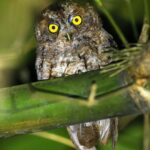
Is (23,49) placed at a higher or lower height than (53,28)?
lower

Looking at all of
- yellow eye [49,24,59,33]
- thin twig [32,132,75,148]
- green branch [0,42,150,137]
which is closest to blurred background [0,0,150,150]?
thin twig [32,132,75,148]

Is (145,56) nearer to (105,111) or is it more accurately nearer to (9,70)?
(105,111)

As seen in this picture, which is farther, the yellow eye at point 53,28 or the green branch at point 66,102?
the yellow eye at point 53,28

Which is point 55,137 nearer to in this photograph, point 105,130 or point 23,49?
point 105,130

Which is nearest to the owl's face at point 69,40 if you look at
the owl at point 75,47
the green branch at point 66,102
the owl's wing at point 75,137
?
the owl at point 75,47

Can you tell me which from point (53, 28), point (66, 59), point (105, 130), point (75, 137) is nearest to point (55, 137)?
point (75, 137)

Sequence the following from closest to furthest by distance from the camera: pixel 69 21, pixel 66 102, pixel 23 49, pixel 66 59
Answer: pixel 66 102 < pixel 23 49 < pixel 66 59 < pixel 69 21

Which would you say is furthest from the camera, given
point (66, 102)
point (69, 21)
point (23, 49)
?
point (69, 21)

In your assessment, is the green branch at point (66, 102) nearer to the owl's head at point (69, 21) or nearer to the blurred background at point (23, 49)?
the blurred background at point (23, 49)

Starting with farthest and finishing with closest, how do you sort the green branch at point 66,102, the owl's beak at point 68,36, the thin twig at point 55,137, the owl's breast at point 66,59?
the owl's beak at point 68,36 → the owl's breast at point 66,59 → the thin twig at point 55,137 → the green branch at point 66,102
